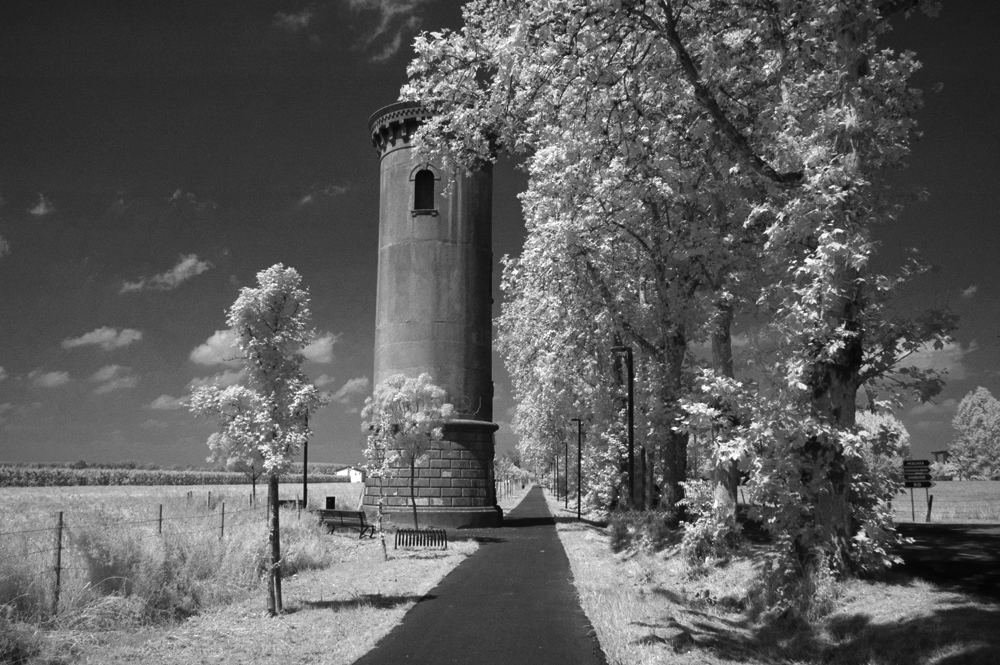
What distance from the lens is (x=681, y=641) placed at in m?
10.7

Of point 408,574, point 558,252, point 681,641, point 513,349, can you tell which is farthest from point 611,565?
point 513,349

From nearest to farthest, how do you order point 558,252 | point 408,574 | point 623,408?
point 408,574, point 558,252, point 623,408

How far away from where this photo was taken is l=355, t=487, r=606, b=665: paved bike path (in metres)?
10.6

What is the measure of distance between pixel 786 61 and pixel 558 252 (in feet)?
34.8

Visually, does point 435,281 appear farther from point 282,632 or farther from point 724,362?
point 282,632

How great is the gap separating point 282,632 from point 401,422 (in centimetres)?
1695

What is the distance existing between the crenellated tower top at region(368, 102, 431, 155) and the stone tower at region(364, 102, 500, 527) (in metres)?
0.07

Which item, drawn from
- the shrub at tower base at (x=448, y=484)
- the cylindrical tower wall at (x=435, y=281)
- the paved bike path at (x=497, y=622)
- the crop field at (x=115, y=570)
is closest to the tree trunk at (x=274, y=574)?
the crop field at (x=115, y=570)

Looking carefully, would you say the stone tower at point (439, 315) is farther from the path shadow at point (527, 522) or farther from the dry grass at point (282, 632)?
the dry grass at point (282, 632)

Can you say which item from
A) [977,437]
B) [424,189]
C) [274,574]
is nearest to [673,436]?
[274,574]

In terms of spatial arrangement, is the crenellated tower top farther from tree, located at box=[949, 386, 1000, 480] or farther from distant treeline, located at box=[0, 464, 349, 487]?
tree, located at box=[949, 386, 1000, 480]

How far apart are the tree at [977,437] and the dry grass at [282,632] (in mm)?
90985

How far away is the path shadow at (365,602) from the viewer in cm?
1456

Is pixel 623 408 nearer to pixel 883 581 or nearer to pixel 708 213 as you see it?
pixel 708 213
